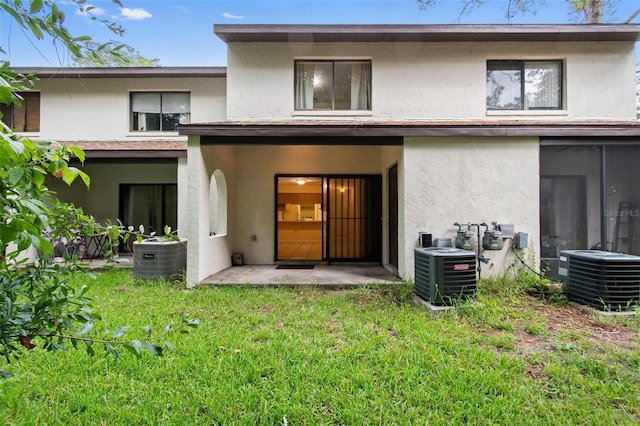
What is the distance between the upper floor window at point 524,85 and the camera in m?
7.00

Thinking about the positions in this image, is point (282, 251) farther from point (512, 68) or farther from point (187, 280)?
point (512, 68)

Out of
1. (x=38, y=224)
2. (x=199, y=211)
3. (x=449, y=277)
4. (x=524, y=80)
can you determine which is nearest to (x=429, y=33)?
(x=524, y=80)

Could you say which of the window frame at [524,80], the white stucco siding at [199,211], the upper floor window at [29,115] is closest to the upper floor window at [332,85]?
the white stucco siding at [199,211]

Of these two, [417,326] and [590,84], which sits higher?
[590,84]

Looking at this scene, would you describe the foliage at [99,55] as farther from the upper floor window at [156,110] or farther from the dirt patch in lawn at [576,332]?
the upper floor window at [156,110]

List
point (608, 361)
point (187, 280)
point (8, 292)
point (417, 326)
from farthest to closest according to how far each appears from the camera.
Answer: point (187, 280) → point (417, 326) → point (608, 361) → point (8, 292)

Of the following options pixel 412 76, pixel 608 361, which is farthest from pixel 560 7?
pixel 608 361

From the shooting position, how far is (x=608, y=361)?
300 cm

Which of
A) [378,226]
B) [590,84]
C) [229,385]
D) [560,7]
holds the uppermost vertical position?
[560,7]

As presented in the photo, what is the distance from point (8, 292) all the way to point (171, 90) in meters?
9.66

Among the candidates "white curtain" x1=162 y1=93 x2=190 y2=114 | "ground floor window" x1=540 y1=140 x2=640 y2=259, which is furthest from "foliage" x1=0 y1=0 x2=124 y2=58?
"white curtain" x1=162 y1=93 x2=190 y2=114

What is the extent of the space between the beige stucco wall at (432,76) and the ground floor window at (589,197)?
1.51m

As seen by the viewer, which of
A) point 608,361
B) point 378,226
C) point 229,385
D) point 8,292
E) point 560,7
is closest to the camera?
point 8,292

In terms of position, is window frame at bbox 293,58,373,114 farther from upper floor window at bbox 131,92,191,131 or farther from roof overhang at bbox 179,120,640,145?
upper floor window at bbox 131,92,191,131
